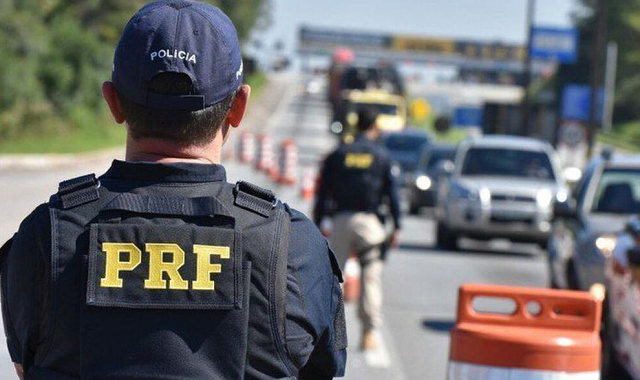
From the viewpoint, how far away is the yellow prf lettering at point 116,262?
290 cm

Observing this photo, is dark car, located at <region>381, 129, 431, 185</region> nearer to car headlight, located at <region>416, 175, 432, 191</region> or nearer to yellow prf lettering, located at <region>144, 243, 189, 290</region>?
car headlight, located at <region>416, 175, 432, 191</region>

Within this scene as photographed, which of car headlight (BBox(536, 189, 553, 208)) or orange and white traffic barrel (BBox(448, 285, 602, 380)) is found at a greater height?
orange and white traffic barrel (BBox(448, 285, 602, 380))

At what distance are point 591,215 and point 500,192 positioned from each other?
28.3 feet

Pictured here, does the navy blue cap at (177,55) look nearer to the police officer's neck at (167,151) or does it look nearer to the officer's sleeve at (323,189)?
the police officer's neck at (167,151)

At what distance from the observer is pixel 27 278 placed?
295 centimetres

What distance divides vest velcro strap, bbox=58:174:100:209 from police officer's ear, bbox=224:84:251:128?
32 cm

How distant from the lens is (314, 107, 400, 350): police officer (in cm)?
1127

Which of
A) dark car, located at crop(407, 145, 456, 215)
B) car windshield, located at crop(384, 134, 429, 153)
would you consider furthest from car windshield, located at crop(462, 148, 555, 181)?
car windshield, located at crop(384, 134, 429, 153)

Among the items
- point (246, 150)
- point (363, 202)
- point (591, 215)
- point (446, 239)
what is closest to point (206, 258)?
point (363, 202)

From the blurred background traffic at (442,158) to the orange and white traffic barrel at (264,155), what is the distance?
0.09 meters

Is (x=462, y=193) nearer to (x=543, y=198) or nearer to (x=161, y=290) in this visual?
(x=543, y=198)

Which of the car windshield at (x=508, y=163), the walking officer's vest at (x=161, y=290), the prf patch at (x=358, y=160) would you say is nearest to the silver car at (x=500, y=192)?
the car windshield at (x=508, y=163)

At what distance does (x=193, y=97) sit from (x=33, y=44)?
156ft

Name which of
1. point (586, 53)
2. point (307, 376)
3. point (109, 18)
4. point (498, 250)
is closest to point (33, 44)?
point (109, 18)
